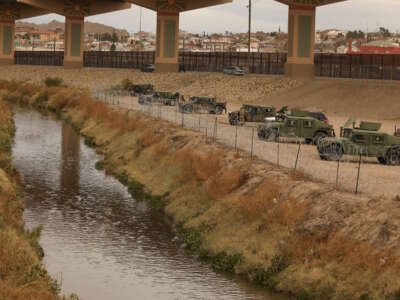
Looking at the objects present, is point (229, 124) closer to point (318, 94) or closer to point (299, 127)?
point (299, 127)

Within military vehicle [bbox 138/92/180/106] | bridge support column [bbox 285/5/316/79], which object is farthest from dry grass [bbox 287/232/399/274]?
bridge support column [bbox 285/5/316/79]

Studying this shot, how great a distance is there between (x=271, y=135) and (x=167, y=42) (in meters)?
66.2

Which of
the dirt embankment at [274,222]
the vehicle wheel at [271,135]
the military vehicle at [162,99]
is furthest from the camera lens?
the military vehicle at [162,99]

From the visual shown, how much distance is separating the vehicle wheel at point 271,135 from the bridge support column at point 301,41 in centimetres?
4583

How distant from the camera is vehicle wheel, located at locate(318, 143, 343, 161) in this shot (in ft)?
116

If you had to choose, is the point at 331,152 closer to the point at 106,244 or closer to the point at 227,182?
the point at 227,182

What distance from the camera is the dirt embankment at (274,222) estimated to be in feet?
70.5

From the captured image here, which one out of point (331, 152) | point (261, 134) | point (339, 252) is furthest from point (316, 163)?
point (339, 252)

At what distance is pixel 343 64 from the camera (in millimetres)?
87750

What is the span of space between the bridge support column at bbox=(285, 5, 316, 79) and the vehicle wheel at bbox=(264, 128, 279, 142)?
150ft

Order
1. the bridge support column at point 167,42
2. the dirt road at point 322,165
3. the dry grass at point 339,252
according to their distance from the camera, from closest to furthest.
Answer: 1. the dry grass at point 339,252
2. the dirt road at point 322,165
3. the bridge support column at point 167,42

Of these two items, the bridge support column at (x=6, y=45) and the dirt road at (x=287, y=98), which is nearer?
the dirt road at (x=287, y=98)

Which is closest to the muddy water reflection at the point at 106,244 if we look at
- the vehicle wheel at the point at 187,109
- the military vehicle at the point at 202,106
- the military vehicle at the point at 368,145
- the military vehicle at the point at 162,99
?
the military vehicle at the point at 368,145

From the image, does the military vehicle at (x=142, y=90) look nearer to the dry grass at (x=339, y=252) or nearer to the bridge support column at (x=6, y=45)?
the bridge support column at (x=6, y=45)
